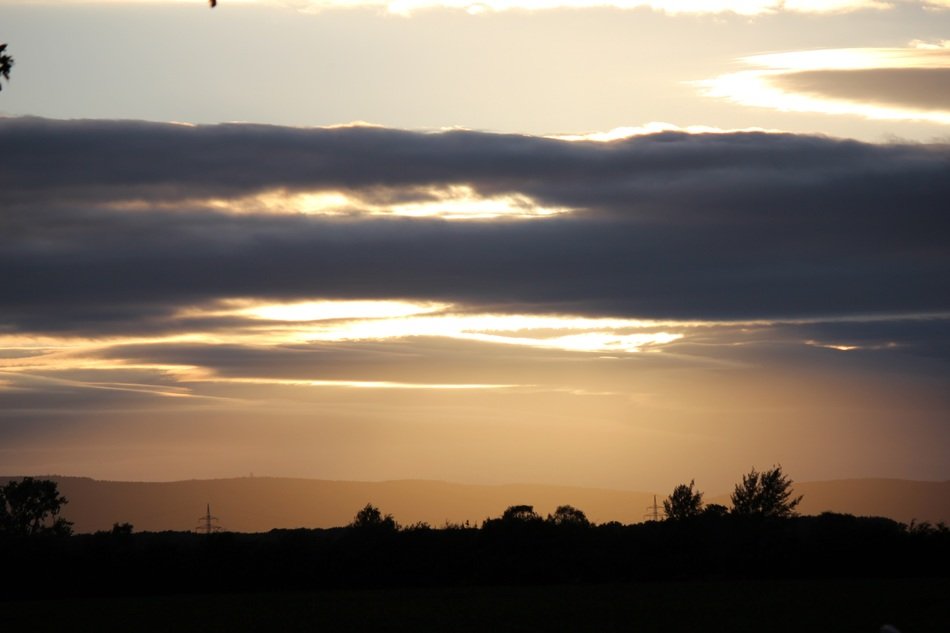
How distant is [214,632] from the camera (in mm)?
59938

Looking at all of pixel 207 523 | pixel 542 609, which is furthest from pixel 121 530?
pixel 542 609

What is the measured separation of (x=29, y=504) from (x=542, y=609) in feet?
410

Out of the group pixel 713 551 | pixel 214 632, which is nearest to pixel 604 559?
pixel 713 551

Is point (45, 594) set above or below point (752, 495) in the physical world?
below

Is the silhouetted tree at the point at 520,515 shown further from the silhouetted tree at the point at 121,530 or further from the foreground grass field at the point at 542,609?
the silhouetted tree at the point at 121,530

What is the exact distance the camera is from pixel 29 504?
573ft

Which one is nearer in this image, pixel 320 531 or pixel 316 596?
pixel 316 596

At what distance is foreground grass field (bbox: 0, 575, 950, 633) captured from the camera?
58.6 m

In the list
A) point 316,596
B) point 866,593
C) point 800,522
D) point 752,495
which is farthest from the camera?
point 752,495

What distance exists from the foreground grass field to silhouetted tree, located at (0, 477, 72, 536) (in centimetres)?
9763

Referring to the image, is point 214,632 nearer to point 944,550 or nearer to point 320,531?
point 320,531

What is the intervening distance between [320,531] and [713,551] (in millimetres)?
27106

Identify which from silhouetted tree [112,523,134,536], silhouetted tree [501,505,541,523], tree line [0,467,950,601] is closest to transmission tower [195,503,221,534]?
silhouetted tree [112,523,134,536]

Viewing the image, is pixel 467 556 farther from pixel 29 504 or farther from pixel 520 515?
pixel 29 504
